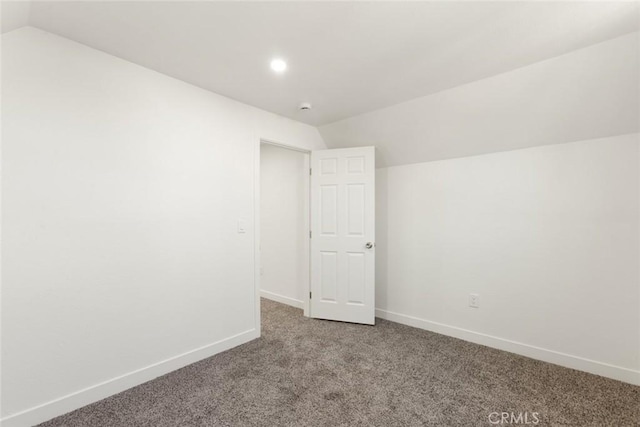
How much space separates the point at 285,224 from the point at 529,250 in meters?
2.74

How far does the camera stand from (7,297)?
159 centimetres

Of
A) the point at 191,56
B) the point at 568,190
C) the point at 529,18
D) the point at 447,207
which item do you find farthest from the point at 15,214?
the point at 568,190

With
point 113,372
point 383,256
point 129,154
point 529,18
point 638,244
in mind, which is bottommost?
point 113,372

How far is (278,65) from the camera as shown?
2.09m

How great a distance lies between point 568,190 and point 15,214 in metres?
3.82

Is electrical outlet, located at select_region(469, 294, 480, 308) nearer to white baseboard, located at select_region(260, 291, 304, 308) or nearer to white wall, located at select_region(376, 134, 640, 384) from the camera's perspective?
white wall, located at select_region(376, 134, 640, 384)

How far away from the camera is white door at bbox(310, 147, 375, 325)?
324cm

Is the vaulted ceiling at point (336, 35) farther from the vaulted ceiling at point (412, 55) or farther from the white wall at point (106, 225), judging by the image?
the white wall at point (106, 225)

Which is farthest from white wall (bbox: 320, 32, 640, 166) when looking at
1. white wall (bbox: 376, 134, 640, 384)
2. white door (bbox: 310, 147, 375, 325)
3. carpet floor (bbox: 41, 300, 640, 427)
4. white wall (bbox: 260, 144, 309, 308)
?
carpet floor (bbox: 41, 300, 640, 427)

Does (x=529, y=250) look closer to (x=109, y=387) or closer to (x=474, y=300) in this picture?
(x=474, y=300)

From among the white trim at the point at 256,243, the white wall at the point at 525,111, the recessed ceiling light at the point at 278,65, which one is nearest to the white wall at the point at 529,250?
the white wall at the point at 525,111

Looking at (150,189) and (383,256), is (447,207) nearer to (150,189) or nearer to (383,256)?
(383,256)

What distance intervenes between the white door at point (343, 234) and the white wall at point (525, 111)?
0.45 m

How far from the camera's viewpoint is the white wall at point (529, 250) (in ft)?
7.02
